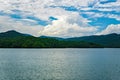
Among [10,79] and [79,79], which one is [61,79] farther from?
[10,79]

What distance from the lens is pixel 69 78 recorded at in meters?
76.8

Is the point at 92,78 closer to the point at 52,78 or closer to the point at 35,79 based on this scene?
the point at 52,78

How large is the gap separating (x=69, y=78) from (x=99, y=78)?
969 centimetres

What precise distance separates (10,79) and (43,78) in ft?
34.2

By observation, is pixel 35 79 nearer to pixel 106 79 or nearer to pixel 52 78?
pixel 52 78

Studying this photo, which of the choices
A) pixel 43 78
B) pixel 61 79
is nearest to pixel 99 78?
pixel 61 79

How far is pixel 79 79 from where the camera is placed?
7488 cm

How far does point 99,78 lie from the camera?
253 ft

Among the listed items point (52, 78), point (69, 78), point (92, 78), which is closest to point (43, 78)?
point (52, 78)

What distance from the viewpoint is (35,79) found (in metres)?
75.2

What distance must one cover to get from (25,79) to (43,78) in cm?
588

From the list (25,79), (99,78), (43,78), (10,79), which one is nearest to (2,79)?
(10,79)

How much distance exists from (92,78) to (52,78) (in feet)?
42.1

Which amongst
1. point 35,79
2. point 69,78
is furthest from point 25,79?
point 69,78
